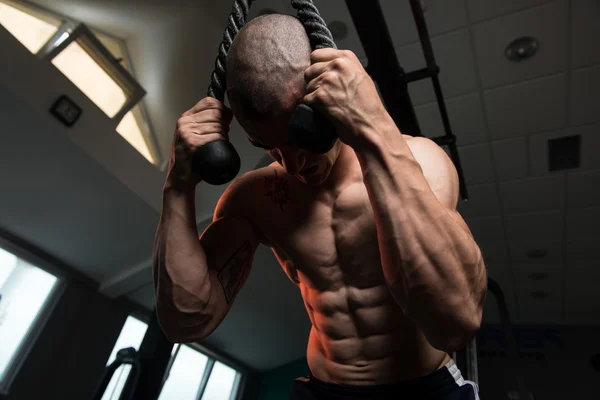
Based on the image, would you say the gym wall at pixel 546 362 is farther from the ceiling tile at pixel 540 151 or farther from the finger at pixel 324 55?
the finger at pixel 324 55

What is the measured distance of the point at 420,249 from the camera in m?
0.60

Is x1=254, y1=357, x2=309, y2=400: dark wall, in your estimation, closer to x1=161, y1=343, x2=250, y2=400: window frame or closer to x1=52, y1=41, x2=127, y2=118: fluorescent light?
x1=161, y1=343, x2=250, y2=400: window frame

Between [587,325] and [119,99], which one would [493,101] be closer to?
[119,99]

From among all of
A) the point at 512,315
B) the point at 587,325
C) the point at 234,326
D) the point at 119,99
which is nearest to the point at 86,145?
the point at 119,99

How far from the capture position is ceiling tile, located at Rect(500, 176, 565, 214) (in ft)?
11.8

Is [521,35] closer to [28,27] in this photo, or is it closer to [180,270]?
[180,270]

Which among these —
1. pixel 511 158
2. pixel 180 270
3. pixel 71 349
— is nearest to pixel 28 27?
pixel 180 270

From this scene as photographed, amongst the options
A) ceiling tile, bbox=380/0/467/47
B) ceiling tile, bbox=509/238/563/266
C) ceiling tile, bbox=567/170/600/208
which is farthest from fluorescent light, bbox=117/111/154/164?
ceiling tile, bbox=509/238/563/266

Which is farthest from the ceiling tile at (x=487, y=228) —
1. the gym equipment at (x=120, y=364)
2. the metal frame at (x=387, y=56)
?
the gym equipment at (x=120, y=364)

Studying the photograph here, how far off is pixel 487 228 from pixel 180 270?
4.11 metres

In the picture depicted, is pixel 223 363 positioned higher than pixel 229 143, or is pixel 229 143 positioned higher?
pixel 229 143

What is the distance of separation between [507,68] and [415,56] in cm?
63

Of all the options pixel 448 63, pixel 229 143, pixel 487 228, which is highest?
pixel 448 63

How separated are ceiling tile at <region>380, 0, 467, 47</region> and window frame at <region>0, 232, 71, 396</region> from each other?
343 centimetres
